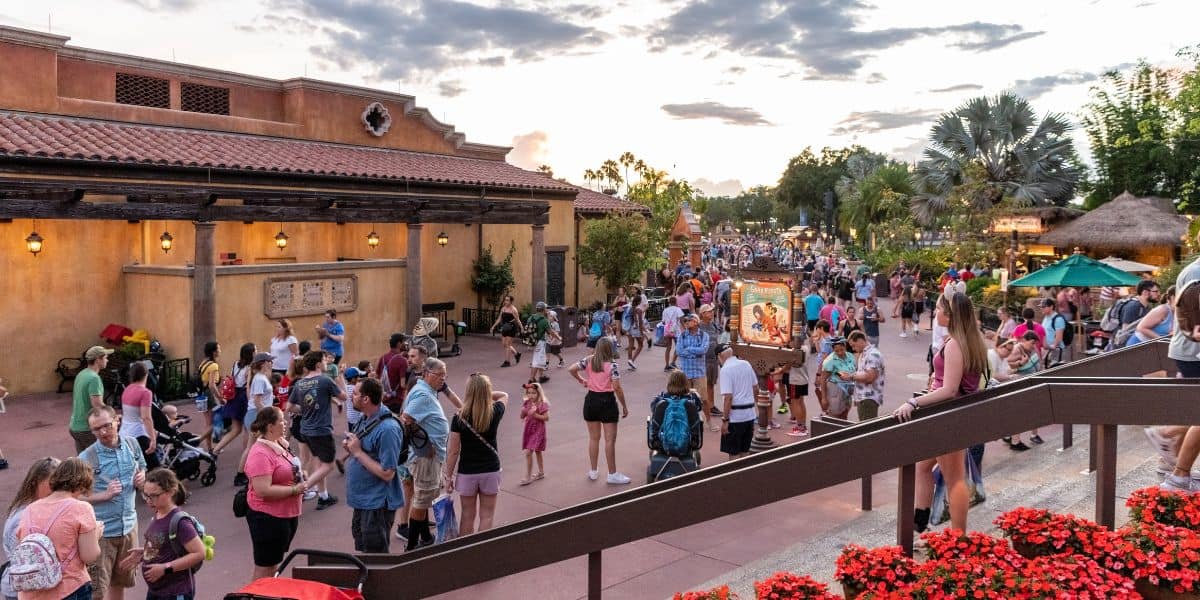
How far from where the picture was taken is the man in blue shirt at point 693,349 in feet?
36.8

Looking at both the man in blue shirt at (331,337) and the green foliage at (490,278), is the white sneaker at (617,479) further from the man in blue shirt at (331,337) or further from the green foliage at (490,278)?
the green foliage at (490,278)

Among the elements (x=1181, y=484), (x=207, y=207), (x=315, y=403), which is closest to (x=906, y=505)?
(x=1181, y=484)

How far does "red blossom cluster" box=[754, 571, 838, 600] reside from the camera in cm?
364

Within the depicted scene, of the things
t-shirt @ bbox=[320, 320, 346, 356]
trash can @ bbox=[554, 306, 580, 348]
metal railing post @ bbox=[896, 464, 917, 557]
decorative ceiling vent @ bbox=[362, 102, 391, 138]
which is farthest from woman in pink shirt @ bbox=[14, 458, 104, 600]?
decorative ceiling vent @ bbox=[362, 102, 391, 138]

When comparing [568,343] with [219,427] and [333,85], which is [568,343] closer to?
[333,85]

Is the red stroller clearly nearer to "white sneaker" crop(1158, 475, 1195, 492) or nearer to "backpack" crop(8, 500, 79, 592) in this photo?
"backpack" crop(8, 500, 79, 592)

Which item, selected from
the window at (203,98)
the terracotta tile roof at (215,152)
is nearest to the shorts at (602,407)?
the terracotta tile roof at (215,152)

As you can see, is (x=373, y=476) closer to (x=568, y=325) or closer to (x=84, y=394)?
(x=84, y=394)

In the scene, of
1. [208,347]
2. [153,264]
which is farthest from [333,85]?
[208,347]

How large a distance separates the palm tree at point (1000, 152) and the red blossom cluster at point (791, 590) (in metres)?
36.2

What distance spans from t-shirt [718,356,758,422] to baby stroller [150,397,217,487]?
5.76 m

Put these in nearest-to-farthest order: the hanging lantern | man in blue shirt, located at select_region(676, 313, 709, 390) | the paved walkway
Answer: the paved walkway, man in blue shirt, located at select_region(676, 313, 709, 390), the hanging lantern

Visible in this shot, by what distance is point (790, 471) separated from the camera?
12.3 feet

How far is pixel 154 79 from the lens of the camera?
18.4 metres
